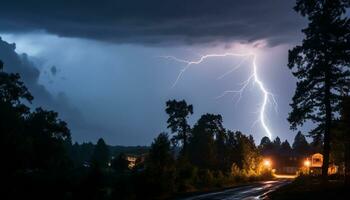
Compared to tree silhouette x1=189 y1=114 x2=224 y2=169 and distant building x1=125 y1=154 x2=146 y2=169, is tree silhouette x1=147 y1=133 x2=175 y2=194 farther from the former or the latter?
tree silhouette x1=189 y1=114 x2=224 y2=169

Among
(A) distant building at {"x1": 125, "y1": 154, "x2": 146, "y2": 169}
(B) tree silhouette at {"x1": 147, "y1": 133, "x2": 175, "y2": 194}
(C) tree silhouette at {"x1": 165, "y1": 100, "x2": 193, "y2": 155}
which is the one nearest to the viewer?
(B) tree silhouette at {"x1": 147, "y1": 133, "x2": 175, "y2": 194}

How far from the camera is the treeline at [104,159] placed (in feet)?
109

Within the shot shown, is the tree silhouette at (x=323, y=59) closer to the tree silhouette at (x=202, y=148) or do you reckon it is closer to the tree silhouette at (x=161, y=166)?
the tree silhouette at (x=161, y=166)

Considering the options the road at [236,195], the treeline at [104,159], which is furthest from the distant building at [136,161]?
the road at [236,195]

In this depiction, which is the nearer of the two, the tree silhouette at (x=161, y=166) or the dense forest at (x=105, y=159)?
the dense forest at (x=105, y=159)

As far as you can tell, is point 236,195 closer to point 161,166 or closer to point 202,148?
point 161,166

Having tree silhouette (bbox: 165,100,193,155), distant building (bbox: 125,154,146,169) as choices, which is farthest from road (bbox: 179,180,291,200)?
tree silhouette (bbox: 165,100,193,155)

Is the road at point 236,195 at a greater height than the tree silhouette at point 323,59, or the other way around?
the tree silhouette at point 323,59

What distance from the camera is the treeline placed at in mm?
33188

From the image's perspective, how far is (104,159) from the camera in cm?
12600

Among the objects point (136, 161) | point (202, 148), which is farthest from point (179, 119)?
point (136, 161)

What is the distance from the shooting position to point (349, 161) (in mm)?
41344

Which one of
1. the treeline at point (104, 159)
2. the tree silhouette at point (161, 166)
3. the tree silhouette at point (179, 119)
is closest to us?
the treeline at point (104, 159)

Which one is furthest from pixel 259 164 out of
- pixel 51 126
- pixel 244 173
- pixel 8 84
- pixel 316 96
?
pixel 316 96
